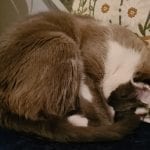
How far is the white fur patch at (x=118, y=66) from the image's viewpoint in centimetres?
158

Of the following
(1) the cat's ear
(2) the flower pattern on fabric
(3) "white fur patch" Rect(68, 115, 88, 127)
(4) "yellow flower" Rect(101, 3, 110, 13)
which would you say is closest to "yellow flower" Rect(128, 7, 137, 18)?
(2) the flower pattern on fabric

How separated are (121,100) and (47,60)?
35 centimetres

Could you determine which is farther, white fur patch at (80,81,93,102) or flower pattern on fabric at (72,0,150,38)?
flower pattern on fabric at (72,0,150,38)

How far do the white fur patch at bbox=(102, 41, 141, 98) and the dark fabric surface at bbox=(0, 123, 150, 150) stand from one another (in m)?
0.29

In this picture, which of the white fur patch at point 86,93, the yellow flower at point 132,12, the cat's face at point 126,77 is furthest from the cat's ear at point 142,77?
the yellow flower at point 132,12

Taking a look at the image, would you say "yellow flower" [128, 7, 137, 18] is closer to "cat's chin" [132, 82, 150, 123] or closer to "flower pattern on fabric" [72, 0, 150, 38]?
"flower pattern on fabric" [72, 0, 150, 38]

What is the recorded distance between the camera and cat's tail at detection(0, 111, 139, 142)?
1.27 metres

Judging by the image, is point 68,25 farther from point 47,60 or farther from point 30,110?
point 30,110

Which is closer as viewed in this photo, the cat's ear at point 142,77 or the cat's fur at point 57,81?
the cat's fur at point 57,81

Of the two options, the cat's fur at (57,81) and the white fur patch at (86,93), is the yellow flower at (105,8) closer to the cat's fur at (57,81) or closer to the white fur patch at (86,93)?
the cat's fur at (57,81)

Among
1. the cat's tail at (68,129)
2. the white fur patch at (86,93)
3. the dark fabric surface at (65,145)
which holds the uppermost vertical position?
the white fur patch at (86,93)

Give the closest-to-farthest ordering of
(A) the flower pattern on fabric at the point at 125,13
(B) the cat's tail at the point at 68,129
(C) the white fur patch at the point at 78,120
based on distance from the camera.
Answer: (B) the cat's tail at the point at 68,129 < (C) the white fur patch at the point at 78,120 < (A) the flower pattern on fabric at the point at 125,13

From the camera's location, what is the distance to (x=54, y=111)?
140cm

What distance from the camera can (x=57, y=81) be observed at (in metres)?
1.39
